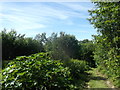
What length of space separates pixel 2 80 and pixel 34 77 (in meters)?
0.58

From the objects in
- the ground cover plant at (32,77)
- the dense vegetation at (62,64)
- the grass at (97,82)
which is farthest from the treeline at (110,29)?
the ground cover plant at (32,77)

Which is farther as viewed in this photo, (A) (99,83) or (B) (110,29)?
(A) (99,83)

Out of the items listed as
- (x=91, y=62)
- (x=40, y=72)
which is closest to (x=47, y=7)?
(x=40, y=72)

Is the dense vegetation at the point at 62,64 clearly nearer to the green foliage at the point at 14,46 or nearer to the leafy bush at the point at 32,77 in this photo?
the leafy bush at the point at 32,77

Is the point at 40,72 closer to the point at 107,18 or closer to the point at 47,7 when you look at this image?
the point at 47,7

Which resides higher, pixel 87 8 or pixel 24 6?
pixel 87 8

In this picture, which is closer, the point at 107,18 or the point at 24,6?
the point at 24,6

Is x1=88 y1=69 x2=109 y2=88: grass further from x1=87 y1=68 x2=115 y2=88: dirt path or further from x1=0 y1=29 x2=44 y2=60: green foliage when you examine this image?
x1=0 y1=29 x2=44 y2=60: green foliage

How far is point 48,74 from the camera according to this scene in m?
2.38

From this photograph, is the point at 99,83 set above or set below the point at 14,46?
below

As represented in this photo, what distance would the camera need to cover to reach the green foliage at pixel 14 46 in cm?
1290

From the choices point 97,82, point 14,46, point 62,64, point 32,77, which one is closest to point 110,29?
point 62,64

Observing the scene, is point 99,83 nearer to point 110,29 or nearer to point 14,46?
point 110,29

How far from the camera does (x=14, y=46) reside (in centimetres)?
1371
